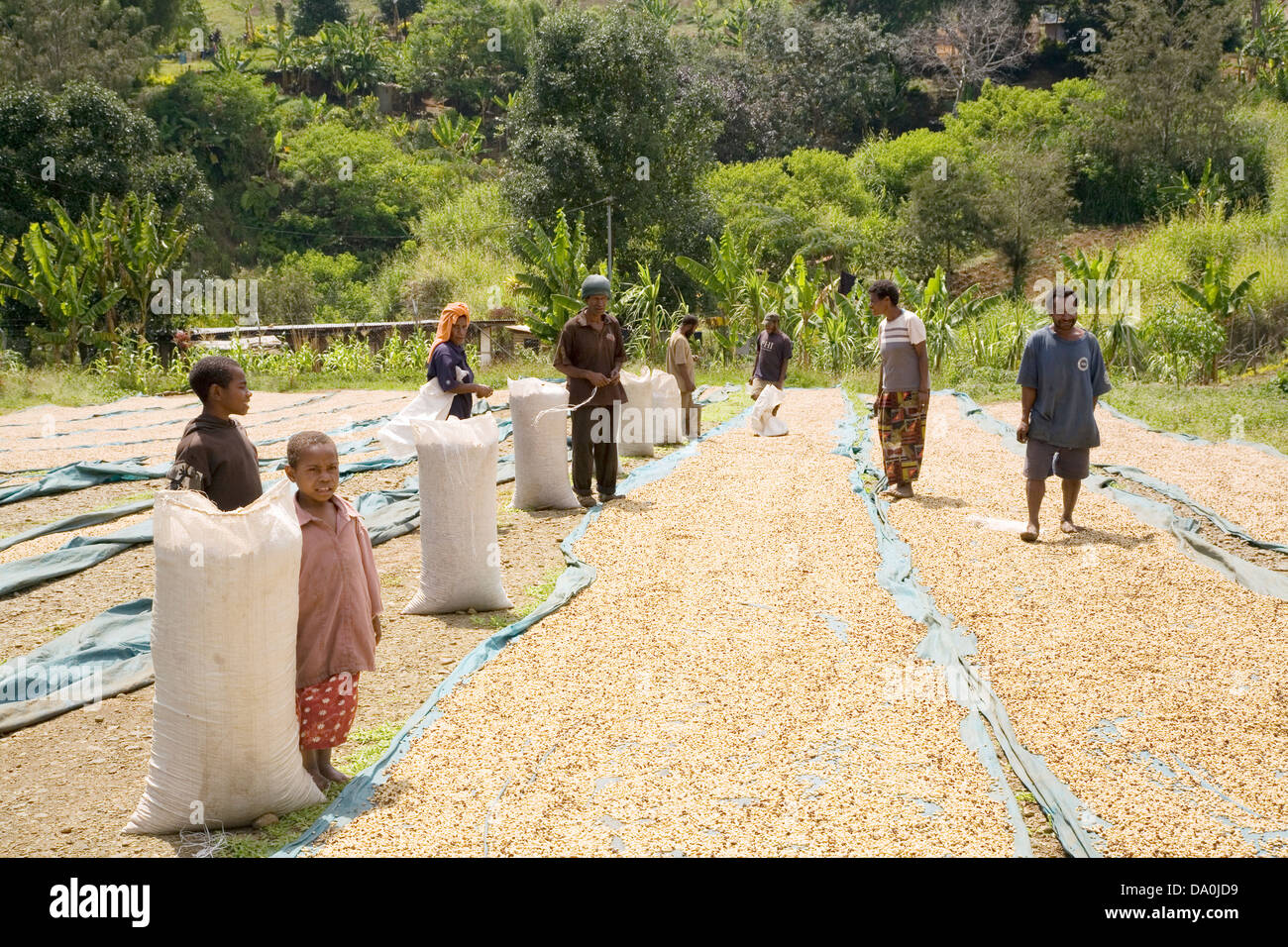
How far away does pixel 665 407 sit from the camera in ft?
36.3

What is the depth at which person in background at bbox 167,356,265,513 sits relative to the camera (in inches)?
163

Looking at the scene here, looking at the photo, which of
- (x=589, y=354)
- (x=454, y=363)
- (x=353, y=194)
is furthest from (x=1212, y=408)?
(x=353, y=194)

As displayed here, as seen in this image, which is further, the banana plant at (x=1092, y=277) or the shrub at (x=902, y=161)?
the shrub at (x=902, y=161)

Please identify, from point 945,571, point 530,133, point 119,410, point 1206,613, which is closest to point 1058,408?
point 945,571

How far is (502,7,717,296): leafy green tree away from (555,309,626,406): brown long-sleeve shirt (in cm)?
1468

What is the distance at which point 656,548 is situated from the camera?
22.8 feet

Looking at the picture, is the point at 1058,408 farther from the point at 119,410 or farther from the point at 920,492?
the point at 119,410

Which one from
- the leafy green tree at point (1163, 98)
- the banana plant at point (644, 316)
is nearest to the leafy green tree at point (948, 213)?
the leafy green tree at point (1163, 98)

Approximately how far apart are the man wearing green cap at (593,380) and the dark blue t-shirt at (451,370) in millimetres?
811

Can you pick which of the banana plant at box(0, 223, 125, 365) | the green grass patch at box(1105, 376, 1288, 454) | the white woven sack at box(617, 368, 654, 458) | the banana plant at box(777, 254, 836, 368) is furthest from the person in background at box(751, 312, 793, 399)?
the banana plant at box(0, 223, 125, 365)

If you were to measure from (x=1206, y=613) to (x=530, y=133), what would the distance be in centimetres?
1928

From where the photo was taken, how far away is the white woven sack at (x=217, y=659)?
333cm

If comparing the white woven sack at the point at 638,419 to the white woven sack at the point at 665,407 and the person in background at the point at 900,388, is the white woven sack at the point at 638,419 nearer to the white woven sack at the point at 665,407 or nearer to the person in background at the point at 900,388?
the white woven sack at the point at 665,407

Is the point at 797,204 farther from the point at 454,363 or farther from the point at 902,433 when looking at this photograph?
the point at 454,363
